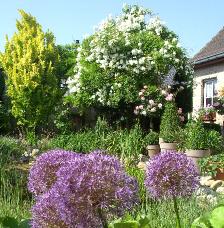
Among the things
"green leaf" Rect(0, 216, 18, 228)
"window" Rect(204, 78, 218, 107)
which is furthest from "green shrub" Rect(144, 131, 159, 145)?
"green leaf" Rect(0, 216, 18, 228)

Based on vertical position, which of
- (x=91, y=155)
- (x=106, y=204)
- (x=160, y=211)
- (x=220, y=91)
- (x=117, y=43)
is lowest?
(x=160, y=211)

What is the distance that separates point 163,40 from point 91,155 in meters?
16.6

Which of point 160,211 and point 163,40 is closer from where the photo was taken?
point 160,211

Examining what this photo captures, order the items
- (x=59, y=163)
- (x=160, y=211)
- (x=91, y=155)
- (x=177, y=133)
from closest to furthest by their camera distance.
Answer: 1. (x=91, y=155)
2. (x=59, y=163)
3. (x=160, y=211)
4. (x=177, y=133)

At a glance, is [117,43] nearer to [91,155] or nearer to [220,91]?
[220,91]

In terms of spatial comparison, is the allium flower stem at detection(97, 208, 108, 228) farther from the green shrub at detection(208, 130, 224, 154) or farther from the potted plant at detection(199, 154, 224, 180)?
the green shrub at detection(208, 130, 224, 154)

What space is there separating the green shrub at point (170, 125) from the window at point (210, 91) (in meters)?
5.51

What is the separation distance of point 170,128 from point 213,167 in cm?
446

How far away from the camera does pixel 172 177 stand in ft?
7.19

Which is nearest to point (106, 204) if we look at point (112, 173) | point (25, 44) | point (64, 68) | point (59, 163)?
point (112, 173)

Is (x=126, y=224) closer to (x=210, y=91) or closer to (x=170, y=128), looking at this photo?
(x=170, y=128)

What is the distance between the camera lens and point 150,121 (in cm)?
1791

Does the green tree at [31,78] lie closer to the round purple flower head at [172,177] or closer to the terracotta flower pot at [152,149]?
the terracotta flower pot at [152,149]

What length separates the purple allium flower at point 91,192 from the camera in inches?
68.1
